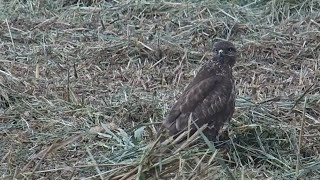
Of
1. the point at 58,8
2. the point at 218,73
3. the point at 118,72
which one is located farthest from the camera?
the point at 58,8

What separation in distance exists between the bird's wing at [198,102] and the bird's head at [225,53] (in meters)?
0.38

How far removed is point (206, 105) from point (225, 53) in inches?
30.4

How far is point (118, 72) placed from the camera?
26.4 ft

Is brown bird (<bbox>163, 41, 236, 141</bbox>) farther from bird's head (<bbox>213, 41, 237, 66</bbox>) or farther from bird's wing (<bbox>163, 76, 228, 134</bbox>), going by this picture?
bird's head (<bbox>213, 41, 237, 66</bbox>)

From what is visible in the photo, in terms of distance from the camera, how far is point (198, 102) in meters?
6.16

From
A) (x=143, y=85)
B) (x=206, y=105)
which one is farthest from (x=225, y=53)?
(x=143, y=85)

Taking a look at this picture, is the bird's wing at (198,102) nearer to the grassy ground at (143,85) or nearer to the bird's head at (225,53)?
the grassy ground at (143,85)

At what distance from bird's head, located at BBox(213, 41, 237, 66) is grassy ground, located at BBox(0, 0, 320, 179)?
37 centimetres

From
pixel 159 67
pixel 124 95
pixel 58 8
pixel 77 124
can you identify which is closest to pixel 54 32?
pixel 58 8

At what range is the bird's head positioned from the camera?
6738 millimetres

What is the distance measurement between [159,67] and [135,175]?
3.59 meters

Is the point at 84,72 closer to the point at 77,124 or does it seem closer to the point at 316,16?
the point at 77,124

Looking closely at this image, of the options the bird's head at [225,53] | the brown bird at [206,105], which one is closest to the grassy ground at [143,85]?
the brown bird at [206,105]

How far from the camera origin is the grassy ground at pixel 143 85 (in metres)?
5.52
